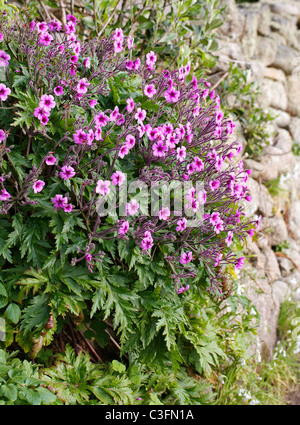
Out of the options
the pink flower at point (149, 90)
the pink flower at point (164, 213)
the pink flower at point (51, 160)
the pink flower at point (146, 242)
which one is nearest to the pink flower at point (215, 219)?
the pink flower at point (164, 213)

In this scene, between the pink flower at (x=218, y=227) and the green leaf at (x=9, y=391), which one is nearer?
the green leaf at (x=9, y=391)

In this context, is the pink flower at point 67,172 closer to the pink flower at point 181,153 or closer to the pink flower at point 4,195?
the pink flower at point 4,195

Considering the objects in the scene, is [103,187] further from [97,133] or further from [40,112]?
[40,112]

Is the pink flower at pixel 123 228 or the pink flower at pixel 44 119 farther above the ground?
the pink flower at pixel 44 119

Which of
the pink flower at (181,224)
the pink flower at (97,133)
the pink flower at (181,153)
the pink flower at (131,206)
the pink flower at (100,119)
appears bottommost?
the pink flower at (181,224)

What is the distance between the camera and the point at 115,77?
7.86ft

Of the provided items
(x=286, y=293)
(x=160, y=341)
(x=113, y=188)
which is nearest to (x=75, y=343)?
(x=160, y=341)

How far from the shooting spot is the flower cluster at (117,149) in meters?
2.02

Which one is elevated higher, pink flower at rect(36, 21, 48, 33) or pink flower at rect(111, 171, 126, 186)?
pink flower at rect(36, 21, 48, 33)

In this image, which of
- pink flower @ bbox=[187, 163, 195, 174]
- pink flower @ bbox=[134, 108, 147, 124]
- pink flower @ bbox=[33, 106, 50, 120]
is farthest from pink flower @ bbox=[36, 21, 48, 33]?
pink flower @ bbox=[187, 163, 195, 174]

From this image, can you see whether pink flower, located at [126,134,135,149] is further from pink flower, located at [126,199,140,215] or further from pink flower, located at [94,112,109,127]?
pink flower, located at [126,199,140,215]

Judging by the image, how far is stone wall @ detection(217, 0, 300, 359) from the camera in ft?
13.5

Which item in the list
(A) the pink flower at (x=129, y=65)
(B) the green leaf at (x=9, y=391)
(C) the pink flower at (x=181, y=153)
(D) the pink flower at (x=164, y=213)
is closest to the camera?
(B) the green leaf at (x=9, y=391)

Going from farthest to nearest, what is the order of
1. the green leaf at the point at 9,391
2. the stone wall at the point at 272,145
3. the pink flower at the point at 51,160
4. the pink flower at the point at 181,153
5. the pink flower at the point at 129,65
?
the stone wall at the point at 272,145 → the pink flower at the point at 129,65 → the pink flower at the point at 181,153 → the pink flower at the point at 51,160 → the green leaf at the point at 9,391
